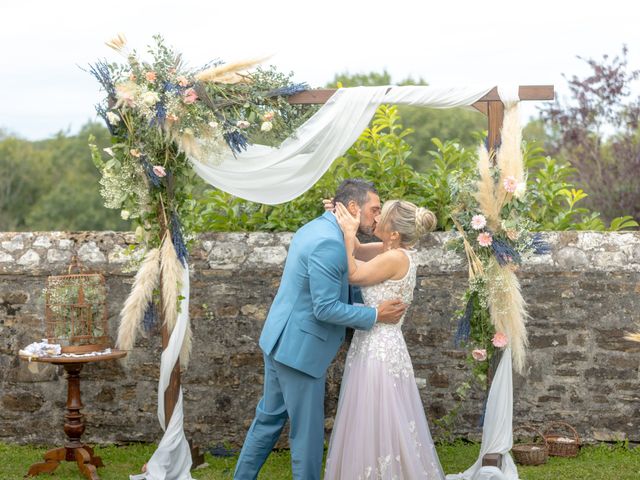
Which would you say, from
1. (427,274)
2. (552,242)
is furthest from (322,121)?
(552,242)

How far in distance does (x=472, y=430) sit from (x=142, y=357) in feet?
8.52

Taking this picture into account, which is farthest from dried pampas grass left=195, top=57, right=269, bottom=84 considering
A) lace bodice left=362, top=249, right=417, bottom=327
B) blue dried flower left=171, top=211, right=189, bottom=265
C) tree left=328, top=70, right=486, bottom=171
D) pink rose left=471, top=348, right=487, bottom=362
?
tree left=328, top=70, right=486, bottom=171

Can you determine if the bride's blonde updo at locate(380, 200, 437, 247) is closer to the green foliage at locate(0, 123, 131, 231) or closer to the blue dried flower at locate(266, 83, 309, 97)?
the blue dried flower at locate(266, 83, 309, 97)

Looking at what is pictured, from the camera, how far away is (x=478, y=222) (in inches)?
215

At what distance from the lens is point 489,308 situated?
223 inches

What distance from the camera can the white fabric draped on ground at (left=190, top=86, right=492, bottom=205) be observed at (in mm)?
5699

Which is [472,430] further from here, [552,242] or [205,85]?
[205,85]

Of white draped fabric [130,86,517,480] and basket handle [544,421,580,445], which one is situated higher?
white draped fabric [130,86,517,480]

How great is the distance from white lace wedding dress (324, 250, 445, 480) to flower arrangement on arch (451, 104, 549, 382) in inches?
Answer: 22.1

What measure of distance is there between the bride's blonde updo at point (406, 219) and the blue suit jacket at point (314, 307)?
321 millimetres

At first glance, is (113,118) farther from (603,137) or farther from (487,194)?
(603,137)

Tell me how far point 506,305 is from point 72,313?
9.51 ft

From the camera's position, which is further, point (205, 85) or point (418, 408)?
point (205, 85)

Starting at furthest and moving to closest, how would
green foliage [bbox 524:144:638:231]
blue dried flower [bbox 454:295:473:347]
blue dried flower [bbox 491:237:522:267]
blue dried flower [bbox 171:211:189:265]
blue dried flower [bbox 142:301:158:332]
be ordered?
green foliage [bbox 524:144:638:231] → blue dried flower [bbox 142:301:158:332] → blue dried flower [bbox 171:211:189:265] → blue dried flower [bbox 454:295:473:347] → blue dried flower [bbox 491:237:522:267]
